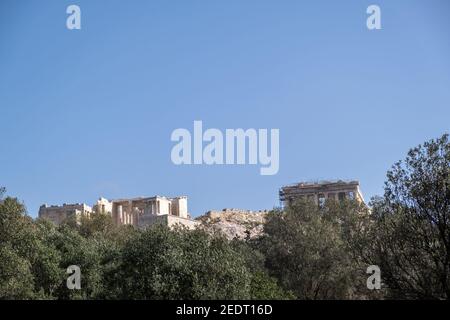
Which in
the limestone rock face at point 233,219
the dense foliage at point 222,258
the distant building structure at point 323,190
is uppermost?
the distant building structure at point 323,190

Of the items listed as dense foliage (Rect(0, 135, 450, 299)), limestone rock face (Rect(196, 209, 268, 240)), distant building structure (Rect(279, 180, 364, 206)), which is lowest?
dense foliage (Rect(0, 135, 450, 299))

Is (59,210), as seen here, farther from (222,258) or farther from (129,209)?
(222,258)

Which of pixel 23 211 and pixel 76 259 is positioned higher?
pixel 23 211

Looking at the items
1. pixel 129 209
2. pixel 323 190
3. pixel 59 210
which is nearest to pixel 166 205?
pixel 129 209

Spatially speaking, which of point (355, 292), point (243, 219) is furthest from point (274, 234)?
point (243, 219)

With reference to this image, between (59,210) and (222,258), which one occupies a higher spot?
(59,210)

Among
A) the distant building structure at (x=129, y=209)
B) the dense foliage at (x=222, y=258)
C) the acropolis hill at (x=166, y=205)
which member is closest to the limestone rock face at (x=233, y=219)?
the acropolis hill at (x=166, y=205)

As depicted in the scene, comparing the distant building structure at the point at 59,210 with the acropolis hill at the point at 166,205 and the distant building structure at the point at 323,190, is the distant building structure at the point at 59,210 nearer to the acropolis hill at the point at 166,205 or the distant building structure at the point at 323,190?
the acropolis hill at the point at 166,205

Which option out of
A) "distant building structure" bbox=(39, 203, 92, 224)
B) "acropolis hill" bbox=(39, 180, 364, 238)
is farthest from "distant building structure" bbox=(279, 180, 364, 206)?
"distant building structure" bbox=(39, 203, 92, 224)

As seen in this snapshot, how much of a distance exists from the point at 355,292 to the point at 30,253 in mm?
26553

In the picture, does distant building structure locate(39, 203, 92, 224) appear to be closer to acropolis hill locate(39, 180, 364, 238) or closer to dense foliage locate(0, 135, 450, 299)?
acropolis hill locate(39, 180, 364, 238)

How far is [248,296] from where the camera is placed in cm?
3158

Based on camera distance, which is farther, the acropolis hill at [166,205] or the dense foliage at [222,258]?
the acropolis hill at [166,205]
